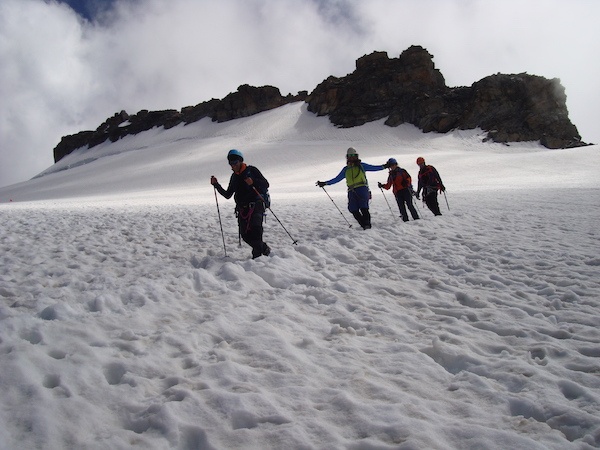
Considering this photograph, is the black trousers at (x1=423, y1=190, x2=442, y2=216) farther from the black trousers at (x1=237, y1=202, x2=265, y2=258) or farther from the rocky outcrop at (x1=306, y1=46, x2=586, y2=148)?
the rocky outcrop at (x1=306, y1=46, x2=586, y2=148)

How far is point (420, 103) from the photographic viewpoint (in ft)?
194

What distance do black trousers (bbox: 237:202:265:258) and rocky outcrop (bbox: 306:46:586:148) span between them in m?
51.4

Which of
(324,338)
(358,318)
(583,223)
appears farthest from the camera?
(583,223)

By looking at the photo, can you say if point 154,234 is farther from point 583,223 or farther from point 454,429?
point 583,223

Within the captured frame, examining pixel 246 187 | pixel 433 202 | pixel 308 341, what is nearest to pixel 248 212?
pixel 246 187

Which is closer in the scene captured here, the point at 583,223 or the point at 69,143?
the point at 583,223

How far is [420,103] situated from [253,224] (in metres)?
59.2

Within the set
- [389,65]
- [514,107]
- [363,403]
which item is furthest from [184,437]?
[389,65]

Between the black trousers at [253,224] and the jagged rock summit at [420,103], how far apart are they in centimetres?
5147

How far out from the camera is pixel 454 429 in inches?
96.5

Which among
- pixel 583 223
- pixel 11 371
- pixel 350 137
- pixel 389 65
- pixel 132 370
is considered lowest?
pixel 583 223

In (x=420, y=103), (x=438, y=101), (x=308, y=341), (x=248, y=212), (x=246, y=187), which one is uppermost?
(x=420, y=103)

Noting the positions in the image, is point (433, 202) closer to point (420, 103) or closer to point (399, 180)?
point (399, 180)

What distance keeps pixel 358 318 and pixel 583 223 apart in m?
7.31
